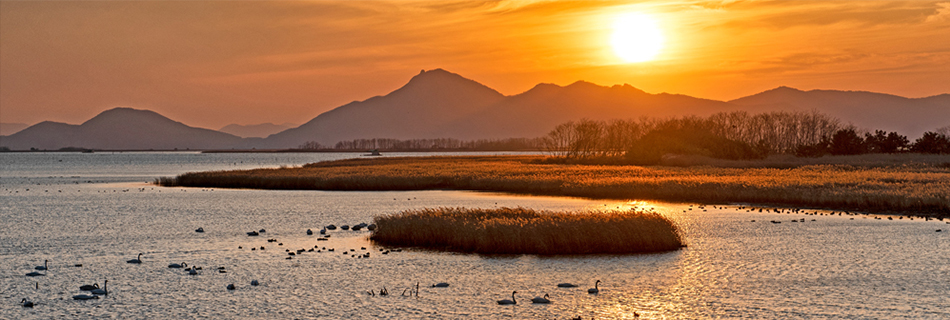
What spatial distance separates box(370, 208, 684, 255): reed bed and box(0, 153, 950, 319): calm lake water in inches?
51.1

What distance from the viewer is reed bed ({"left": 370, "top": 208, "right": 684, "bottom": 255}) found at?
3059 cm

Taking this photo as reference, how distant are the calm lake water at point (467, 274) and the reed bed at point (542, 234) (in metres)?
1.30

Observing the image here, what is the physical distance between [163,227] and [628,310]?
30213 millimetres

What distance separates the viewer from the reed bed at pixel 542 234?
30594mm

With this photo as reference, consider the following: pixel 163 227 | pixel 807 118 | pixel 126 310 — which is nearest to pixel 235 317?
pixel 126 310

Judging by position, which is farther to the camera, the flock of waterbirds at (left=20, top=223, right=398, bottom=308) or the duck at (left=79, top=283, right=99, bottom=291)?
the duck at (left=79, top=283, right=99, bottom=291)

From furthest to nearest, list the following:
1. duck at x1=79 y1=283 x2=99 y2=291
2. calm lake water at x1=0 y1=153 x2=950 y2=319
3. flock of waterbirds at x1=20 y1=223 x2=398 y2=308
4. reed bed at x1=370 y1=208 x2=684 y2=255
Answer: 1. reed bed at x1=370 y1=208 x2=684 y2=255
2. duck at x1=79 y1=283 x2=99 y2=291
3. flock of waterbirds at x1=20 y1=223 x2=398 y2=308
4. calm lake water at x1=0 y1=153 x2=950 y2=319

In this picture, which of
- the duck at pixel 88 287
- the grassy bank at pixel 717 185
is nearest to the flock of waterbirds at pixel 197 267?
the duck at pixel 88 287

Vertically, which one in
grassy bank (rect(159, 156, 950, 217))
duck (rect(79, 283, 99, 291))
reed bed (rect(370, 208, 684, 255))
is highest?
grassy bank (rect(159, 156, 950, 217))

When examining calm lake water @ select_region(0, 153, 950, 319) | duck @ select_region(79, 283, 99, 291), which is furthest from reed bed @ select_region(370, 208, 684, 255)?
duck @ select_region(79, 283, 99, 291)

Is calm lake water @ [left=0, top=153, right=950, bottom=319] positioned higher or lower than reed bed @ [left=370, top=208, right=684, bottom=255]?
lower

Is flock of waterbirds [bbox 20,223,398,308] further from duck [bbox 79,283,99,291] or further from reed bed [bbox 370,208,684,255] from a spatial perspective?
reed bed [bbox 370,208,684,255]

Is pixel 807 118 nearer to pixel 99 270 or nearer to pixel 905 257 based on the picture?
pixel 905 257

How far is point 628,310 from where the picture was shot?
1947 cm
